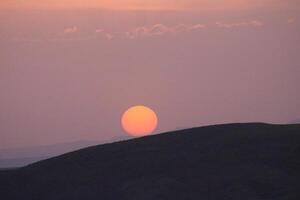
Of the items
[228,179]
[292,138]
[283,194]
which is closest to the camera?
[283,194]

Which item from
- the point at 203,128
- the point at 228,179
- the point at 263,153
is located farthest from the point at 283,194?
the point at 203,128

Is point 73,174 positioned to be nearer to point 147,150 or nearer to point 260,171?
point 147,150

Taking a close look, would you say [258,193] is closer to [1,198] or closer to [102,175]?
[102,175]

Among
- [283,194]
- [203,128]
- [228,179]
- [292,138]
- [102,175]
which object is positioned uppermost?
[203,128]

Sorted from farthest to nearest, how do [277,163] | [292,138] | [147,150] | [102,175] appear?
[147,150] → [292,138] → [102,175] → [277,163]

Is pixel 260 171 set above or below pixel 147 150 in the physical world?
below

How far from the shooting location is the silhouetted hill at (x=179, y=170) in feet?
84.2

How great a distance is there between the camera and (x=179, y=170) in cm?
2958

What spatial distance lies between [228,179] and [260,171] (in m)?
2.41

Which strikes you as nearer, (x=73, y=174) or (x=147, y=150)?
(x=73, y=174)

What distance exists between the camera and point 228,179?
26812 mm

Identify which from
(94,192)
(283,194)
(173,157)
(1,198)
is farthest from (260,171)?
(1,198)

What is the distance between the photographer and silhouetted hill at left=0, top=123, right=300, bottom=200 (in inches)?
1010

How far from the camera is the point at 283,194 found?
78.4 feet
